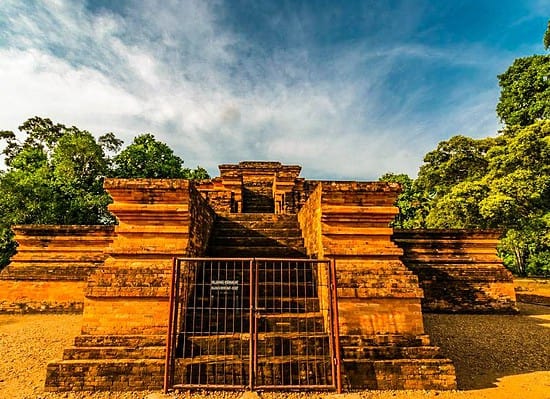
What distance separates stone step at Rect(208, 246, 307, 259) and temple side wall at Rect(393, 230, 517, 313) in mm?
3571

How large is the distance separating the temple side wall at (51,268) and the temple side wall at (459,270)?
8.81 meters

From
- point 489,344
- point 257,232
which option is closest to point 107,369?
point 257,232

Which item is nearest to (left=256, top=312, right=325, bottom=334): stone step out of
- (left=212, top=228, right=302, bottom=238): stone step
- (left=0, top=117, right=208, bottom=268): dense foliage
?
(left=212, top=228, right=302, bottom=238): stone step

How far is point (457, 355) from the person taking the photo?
17.8 feet

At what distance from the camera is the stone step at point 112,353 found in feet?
13.8

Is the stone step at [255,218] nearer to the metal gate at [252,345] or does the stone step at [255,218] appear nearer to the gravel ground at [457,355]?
the metal gate at [252,345]

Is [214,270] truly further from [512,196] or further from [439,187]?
[439,187]

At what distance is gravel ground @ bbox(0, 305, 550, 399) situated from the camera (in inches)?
156

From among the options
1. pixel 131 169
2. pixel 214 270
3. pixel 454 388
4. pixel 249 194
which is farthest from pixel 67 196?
pixel 454 388

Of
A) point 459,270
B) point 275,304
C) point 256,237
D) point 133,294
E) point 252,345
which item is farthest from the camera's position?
point 459,270

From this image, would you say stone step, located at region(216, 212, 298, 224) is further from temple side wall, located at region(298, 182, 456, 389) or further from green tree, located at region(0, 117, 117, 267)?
green tree, located at region(0, 117, 117, 267)

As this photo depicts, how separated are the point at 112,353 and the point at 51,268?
6.24 meters

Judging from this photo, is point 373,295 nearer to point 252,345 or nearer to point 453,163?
point 252,345

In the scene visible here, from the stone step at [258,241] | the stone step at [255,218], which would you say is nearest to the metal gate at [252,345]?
the stone step at [258,241]
